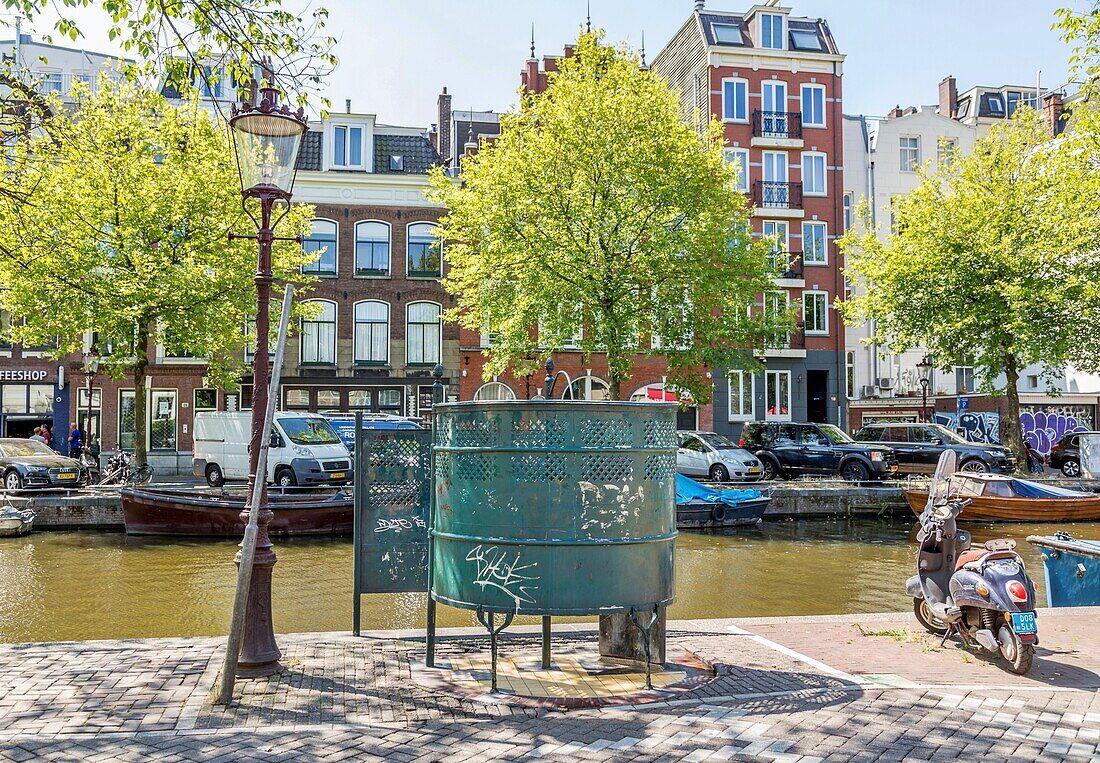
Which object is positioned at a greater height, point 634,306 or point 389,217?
point 389,217

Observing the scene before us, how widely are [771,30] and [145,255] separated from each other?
2814cm

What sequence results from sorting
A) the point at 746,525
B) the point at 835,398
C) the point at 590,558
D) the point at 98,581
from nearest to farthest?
1. the point at 590,558
2. the point at 98,581
3. the point at 746,525
4. the point at 835,398

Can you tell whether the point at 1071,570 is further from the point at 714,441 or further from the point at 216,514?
the point at 714,441

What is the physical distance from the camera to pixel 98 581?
13.9m

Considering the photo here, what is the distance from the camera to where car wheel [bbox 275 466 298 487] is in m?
22.0

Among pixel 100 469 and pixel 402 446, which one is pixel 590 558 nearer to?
pixel 402 446

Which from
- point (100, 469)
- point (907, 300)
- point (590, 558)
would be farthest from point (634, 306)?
point (590, 558)

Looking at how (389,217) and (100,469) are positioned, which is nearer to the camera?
(100,469)

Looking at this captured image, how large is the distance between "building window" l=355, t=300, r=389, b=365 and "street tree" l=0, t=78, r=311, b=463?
10254 mm

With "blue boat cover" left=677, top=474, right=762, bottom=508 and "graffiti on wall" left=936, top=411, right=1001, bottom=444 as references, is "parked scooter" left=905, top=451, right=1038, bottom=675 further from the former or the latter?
"graffiti on wall" left=936, top=411, right=1001, bottom=444

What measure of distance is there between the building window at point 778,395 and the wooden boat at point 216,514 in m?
23.7

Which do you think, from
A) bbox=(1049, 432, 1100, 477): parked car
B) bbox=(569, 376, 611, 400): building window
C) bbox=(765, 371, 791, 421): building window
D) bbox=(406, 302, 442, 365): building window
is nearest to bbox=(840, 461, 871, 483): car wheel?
bbox=(1049, 432, 1100, 477): parked car

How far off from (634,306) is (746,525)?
696 centimetres

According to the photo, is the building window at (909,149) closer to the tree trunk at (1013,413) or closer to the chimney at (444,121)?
the tree trunk at (1013,413)
